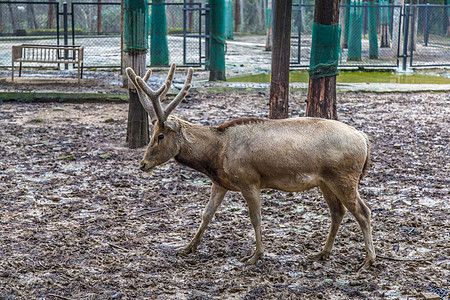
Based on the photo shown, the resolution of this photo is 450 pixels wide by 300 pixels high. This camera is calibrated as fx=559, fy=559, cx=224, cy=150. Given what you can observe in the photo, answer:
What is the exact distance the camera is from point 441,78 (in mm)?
17953

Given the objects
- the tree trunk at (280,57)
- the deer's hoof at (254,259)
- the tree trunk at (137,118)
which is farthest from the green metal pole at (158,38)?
the deer's hoof at (254,259)

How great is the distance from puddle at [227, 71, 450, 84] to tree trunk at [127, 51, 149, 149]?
7468mm

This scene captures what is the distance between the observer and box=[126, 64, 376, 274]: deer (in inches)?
195

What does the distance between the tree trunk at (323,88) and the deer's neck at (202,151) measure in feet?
13.1

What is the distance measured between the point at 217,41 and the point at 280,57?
697 centimetres

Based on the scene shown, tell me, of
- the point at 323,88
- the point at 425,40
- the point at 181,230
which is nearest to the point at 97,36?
the point at 425,40

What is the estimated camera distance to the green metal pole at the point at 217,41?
15.7 metres

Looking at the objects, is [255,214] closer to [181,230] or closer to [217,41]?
[181,230]

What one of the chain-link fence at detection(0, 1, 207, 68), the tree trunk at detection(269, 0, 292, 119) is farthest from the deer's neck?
the chain-link fence at detection(0, 1, 207, 68)

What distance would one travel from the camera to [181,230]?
5.89 metres

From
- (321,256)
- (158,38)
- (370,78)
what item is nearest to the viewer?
(321,256)

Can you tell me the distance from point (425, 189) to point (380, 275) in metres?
2.63

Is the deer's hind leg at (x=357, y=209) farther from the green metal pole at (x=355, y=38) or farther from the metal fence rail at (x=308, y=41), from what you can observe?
the green metal pole at (x=355, y=38)

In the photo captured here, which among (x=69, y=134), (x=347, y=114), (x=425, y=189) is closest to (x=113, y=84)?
(x=69, y=134)
